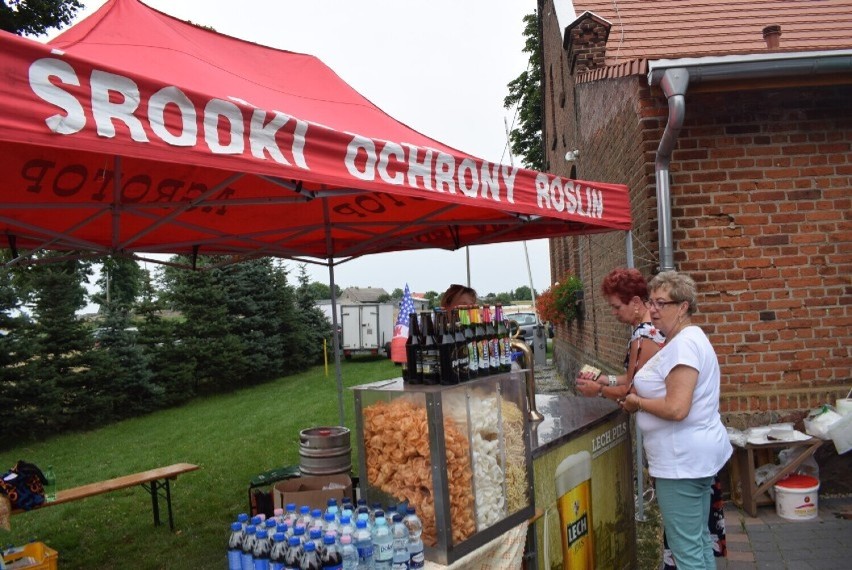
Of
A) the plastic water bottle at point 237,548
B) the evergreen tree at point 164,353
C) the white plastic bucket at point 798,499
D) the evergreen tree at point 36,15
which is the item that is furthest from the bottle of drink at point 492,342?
the evergreen tree at point 164,353

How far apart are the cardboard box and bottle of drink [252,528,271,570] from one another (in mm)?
694

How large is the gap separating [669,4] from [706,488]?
6.44 metres

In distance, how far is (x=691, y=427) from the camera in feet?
10.2

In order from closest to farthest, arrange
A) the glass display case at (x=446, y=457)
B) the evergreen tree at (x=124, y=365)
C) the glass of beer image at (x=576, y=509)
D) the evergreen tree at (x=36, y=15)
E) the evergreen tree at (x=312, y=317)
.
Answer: the glass display case at (x=446, y=457) → the glass of beer image at (x=576, y=509) → the evergreen tree at (x=36, y=15) → the evergreen tree at (x=124, y=365) → the evergreen tree at (x=312, y=317)

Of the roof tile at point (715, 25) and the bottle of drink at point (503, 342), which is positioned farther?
the roof tile at point (715, 25)

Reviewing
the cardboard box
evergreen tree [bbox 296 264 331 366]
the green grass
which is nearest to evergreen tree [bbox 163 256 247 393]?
the green grass

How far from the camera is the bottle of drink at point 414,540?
2460 millimetres

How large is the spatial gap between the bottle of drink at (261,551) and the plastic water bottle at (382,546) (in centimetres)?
43

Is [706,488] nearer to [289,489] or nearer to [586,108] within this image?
[289,489]

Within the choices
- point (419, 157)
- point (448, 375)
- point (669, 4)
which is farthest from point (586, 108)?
point (448, 375)

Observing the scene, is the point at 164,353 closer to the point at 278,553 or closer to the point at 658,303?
the point at 278,553

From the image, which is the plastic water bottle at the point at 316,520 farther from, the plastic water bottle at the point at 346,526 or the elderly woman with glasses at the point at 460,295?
the elderly woman with glasses at the point at 460,295

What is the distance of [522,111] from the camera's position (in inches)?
1081

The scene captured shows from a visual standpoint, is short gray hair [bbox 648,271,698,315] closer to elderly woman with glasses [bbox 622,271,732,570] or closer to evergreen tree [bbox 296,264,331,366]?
elderly woman with glasses [bbox 622,271,732,570]
